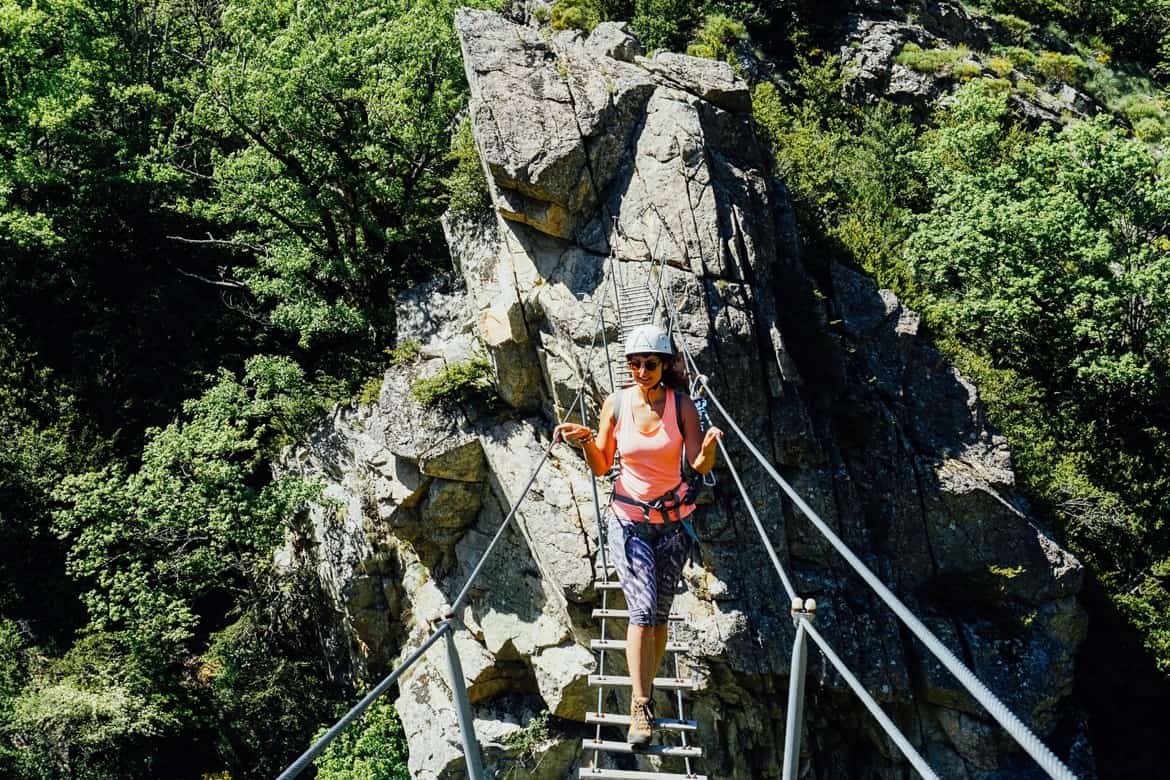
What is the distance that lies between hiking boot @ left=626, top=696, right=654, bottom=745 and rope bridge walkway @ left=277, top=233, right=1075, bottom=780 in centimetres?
13

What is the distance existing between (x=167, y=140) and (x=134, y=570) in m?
12.3

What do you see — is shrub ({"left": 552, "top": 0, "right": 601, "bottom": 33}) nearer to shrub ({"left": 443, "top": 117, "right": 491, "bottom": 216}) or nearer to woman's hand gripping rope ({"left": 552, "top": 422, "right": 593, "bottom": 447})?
shrub ({"left": 443, "top": 117, "right": 491, "bottom": 216})

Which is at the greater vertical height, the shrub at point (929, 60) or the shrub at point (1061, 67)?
the shrub at point (1061, 67)

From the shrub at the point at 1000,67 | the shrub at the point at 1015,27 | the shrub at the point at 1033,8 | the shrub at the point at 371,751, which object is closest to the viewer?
the shrub at the point at 371,751

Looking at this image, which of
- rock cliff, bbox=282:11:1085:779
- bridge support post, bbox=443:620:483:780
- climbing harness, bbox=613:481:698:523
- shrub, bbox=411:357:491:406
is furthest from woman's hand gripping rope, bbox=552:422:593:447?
shrub, bbox=411:357:491:406

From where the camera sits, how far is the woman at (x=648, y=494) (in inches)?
264

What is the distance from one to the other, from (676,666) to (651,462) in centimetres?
313

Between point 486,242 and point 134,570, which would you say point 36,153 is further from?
point 486,242

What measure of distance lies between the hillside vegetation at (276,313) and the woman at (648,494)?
33.9ft

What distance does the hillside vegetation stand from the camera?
18.1 meters

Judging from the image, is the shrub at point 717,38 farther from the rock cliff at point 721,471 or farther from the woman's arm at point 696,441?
the woman's arm at point 696,441

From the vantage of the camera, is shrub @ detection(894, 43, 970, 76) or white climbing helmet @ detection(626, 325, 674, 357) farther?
shrub @ detection(894, 43, 970, 76)

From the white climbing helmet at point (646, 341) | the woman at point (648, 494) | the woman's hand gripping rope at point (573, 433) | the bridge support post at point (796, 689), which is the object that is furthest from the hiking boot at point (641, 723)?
the white climbing helmet at point (646, 341)

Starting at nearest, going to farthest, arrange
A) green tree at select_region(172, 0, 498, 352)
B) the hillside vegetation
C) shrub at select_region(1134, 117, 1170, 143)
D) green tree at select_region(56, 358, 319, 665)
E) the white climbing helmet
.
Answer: the white climbing helmet → green tree at select_region(56, 358, 319, 665) → the hillside vegetation → green tree at select_region(172, 0, 498, 352) → shrub at select_region(1134, 117, 1170, 143)
